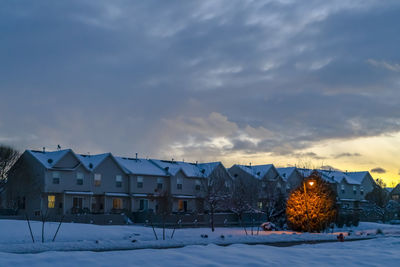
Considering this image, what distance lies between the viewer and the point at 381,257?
714 inches

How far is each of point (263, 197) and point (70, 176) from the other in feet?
77.9

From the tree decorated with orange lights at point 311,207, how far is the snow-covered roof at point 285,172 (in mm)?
41172

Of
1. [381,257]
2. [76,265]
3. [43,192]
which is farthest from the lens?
[43,192]

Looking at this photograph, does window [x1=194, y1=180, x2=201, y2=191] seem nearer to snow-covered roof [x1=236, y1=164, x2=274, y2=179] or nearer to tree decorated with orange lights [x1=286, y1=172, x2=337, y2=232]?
snow-covered roof [x1=236, y1=164, x2=274, y2=179]

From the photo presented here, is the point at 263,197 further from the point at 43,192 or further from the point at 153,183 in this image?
the point at 43,192

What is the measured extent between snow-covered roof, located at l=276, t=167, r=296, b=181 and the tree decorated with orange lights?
41172 millimetres

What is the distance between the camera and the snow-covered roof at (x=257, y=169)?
3036 inches

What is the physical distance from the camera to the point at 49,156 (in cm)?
5903

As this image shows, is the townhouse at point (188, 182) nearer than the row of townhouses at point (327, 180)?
Yes

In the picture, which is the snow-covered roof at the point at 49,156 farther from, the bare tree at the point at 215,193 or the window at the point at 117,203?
the bare tree at the point at 215,193

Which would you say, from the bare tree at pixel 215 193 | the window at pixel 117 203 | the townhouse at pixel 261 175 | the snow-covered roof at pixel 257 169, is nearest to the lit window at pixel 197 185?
the bare tree at pixel 215 193

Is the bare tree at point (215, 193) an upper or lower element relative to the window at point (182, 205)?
upper

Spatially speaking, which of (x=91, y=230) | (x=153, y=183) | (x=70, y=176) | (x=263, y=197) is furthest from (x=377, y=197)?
(x=91, y=230)

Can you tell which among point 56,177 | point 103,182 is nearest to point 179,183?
point 103,182
